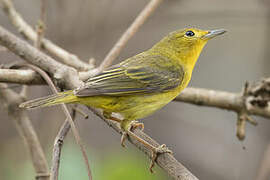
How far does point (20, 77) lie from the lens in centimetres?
314

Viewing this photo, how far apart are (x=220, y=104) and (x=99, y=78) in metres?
1.40

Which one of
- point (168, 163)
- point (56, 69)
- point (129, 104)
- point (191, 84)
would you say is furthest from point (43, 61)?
point (191, 84)

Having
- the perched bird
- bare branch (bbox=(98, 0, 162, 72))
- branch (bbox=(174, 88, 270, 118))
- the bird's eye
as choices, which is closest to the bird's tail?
the perched bird

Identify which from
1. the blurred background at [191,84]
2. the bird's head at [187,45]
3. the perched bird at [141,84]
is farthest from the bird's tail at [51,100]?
the bird's head at [187,45]

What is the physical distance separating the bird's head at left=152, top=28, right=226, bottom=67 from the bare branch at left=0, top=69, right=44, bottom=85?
1582 mm

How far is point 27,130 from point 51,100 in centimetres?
67

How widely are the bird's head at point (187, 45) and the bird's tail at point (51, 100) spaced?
62.7 inches

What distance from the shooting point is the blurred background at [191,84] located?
505cm

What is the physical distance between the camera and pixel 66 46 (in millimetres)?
5648

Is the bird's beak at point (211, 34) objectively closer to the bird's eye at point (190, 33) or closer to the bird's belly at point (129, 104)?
the bird's eye at point (190, 33)

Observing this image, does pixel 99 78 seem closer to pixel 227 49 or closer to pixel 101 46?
pixel 101 46

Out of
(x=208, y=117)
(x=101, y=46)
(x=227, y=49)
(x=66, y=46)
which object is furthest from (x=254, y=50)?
(x=66, y=46)

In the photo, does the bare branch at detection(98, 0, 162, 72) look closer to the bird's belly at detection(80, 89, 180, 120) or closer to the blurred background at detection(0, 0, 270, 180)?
the bird's belly at detection(80, 89, 180, 120)

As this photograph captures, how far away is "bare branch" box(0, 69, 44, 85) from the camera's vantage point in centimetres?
294
